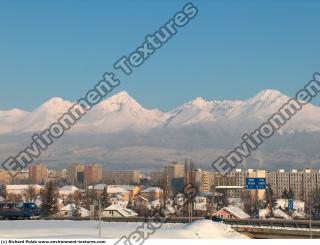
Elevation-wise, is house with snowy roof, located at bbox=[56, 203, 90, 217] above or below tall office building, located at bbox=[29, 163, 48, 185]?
below

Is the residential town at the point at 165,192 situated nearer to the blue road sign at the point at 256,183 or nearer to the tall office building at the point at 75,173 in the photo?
the tall office building at the point at 75,173

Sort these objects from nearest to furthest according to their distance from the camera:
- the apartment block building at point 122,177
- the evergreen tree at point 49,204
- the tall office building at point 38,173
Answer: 1. the evergreen tree at point 49,204
2. the tall office building at point 38,173
3. the apartment block building at point 122,177

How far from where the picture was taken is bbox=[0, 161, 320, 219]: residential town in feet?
195

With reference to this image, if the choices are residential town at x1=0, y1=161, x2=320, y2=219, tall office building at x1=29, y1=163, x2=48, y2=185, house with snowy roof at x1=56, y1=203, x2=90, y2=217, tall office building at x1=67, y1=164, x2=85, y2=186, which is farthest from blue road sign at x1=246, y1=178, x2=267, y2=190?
tall office building at x1=67, y1=164, x2=85, y2=186

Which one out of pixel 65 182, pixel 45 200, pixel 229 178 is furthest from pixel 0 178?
pixel 45 200

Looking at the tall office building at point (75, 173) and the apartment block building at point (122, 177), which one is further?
the apartment block building at point (122, 177)

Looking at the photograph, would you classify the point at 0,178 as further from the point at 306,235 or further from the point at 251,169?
the point at 306,235

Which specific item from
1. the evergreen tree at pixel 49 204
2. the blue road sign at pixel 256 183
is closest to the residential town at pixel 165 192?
the evergreen tree at pixel 49 204

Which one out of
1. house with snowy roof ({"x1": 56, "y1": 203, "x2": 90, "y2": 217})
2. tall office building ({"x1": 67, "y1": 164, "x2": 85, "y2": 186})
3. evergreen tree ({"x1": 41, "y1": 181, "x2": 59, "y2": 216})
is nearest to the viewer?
evergreen tree ({"x1": 41, "y1": 181, "x2": 59, "y2": 216})

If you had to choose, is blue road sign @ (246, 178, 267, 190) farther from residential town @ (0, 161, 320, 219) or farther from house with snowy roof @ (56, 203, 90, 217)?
house with snowy roof @ (56, 203, 90, 217)

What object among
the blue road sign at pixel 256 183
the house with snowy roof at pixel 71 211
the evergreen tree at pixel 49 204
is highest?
the blue road sign at pixel 256 183

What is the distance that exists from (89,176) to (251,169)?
56.9 m

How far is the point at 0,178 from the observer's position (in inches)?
6068

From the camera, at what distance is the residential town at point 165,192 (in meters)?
59.3
